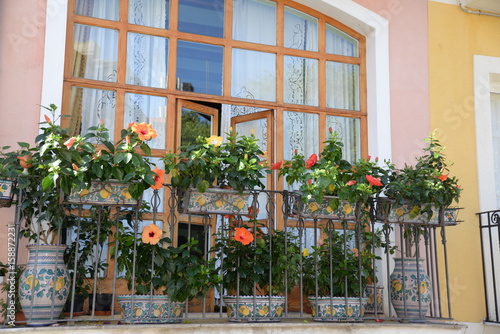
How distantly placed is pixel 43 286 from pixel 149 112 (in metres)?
1.96

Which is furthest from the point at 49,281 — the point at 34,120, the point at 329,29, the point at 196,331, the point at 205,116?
the point at 329,29

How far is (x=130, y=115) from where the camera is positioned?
18.9 ft

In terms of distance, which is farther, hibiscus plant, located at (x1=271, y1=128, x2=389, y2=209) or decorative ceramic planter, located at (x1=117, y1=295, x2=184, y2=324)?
hibiscus plant, located at (x1=271, y1=128, x2=389, y2=209)

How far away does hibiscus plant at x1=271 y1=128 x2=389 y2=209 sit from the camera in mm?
4906

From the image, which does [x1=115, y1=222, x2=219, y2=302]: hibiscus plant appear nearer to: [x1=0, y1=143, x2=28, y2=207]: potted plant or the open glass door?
[x1=0, y1=143, x2=28, y2=207]: potted plant

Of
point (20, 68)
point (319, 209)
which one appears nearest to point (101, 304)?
point (319, 209)

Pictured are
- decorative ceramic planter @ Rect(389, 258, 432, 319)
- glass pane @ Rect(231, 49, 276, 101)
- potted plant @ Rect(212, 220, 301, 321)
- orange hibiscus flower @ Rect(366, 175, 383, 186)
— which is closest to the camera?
potted plant @ Rect(212, 220, 301, 321)

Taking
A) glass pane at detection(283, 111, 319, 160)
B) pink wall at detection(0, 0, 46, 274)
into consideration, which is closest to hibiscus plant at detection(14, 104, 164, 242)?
pink wall at detection(0, 0, 46, 274)

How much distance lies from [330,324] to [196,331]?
105cm

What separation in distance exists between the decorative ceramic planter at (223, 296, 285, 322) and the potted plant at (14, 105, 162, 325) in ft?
3.62

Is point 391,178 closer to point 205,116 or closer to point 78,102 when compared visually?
point 205,116

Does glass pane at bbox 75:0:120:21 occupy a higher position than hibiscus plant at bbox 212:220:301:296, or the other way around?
glass pane at bbox 75:0:120:21

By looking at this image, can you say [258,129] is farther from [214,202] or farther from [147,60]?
[214,202]

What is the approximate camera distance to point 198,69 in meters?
6.03
